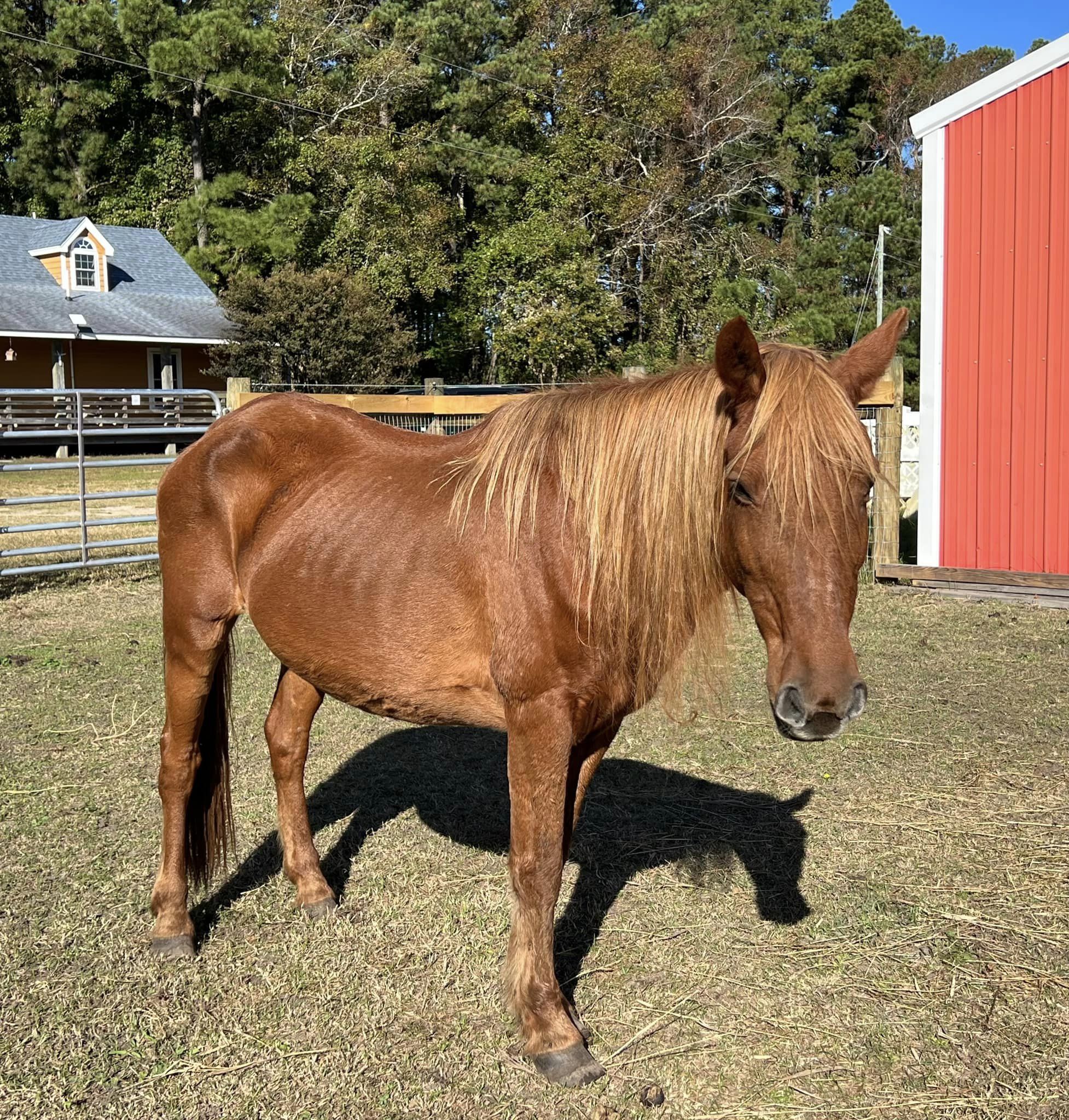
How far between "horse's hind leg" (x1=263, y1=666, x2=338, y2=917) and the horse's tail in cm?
18

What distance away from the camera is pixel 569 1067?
2533 millimetres

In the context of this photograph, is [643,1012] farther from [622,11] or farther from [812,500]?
[622,11]

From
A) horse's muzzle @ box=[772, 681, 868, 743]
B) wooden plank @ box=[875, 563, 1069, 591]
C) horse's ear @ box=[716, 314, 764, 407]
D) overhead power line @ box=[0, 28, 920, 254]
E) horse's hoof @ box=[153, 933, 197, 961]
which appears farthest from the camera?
overhead power line @ box=[0, 28, 920, 254]

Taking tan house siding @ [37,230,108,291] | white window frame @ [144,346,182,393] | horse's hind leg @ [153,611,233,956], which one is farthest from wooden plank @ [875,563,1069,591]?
tan house siding @ [37,230,108,291]

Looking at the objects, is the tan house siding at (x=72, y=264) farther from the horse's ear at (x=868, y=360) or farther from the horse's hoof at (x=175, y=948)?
the horse's ear at (x=868, y=360)

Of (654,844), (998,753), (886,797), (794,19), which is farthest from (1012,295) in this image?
(794,19)

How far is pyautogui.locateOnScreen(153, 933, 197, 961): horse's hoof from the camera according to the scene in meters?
3.08

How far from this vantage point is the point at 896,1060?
259 centimetres

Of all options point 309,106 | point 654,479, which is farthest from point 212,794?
point 309,106

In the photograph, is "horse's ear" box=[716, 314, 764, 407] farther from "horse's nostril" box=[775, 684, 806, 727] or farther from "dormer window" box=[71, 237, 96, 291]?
"dormer window" box=[71, 237, 96, 291]

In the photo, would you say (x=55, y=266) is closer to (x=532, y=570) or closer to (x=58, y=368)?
(x=58, y=368)

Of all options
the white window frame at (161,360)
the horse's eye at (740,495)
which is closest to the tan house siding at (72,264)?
the white window frame at (161,360)

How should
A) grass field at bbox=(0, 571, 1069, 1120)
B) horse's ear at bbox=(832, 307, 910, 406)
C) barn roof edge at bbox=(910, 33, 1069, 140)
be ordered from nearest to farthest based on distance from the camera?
horse's ear at bbox=(832, 307, 910, 406)
grass field at bbox=(0, 571, 1069, 1120)
barn roof edge at bbox=(910, 33, 1069, 140)

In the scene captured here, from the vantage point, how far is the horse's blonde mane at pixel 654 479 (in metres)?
2.17
